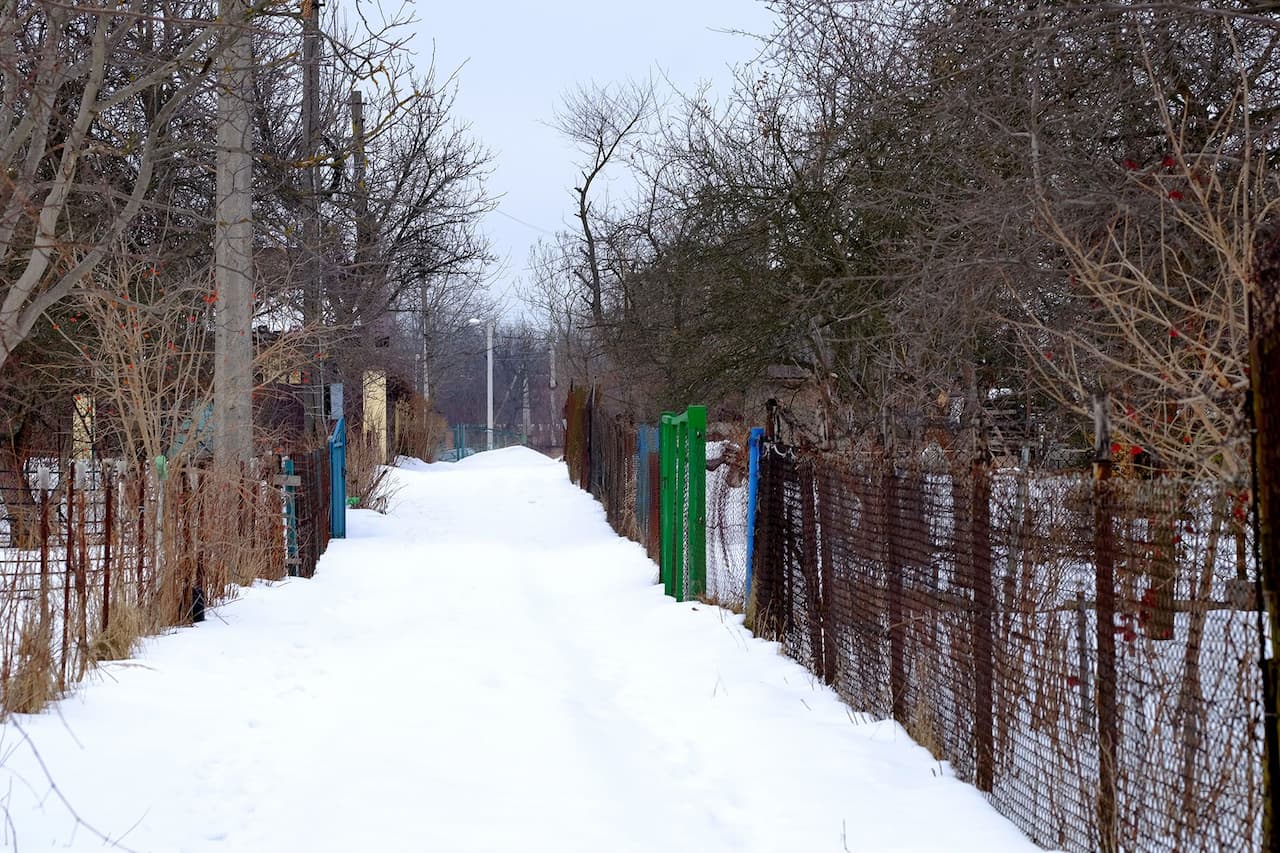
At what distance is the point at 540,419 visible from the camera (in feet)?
355

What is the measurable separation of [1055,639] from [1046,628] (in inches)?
6.8

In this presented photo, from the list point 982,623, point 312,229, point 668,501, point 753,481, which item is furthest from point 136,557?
point 312,229

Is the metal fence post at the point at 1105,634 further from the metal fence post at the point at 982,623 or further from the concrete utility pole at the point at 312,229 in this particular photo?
the concrete utility pole at the point at 312,229

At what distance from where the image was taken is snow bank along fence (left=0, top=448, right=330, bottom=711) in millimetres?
6461

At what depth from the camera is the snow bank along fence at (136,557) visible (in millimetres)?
6461

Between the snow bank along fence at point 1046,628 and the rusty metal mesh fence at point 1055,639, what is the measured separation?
0.04ft

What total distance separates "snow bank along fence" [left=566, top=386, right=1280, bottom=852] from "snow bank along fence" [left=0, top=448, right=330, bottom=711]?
13.2ft

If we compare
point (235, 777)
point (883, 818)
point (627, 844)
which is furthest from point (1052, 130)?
point (235, 777)

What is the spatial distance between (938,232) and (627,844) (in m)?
5.61

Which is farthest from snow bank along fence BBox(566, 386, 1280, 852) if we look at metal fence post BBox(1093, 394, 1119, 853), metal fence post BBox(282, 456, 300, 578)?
metal fence post BBox(282, 456, 300, 578)

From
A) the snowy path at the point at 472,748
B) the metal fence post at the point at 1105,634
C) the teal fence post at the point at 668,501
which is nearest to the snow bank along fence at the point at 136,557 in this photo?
the snowy path at the point at 472,748

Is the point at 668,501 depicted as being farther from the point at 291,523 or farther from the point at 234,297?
the point at 234,297

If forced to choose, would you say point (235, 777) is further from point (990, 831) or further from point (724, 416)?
point (724, 416)

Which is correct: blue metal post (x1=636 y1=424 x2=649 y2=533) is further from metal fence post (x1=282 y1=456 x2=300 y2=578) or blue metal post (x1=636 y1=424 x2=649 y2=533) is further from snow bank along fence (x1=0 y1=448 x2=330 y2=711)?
metal fence post (x1=282 y1=456 x2=300 y2=578)
